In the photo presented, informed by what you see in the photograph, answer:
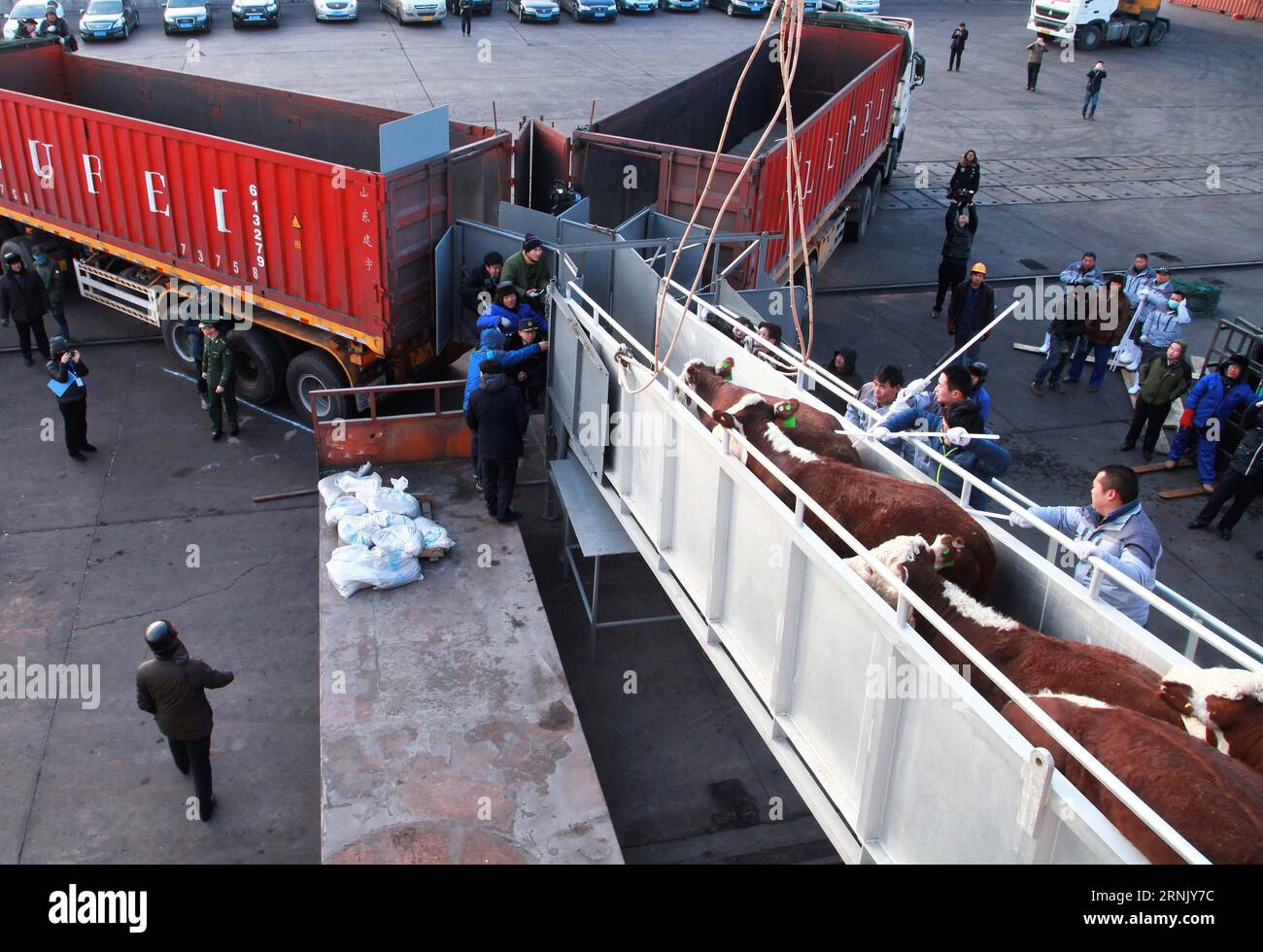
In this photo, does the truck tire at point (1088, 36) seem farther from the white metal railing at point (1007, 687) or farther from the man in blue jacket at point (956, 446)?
the white metal railing at point (1007, 687)

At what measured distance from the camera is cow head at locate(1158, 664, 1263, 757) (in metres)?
3.67

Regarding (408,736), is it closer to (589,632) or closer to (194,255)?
(589,632)

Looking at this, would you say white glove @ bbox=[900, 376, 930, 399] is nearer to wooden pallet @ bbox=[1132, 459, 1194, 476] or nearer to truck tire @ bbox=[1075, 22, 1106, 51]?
wooden pallet @ bbox=[1132, 459, 1194, 476]

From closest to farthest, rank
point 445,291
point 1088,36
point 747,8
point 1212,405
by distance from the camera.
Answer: point 445,291
point 1212,405
point 1088,36
point 747,8

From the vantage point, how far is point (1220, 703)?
12.1ft

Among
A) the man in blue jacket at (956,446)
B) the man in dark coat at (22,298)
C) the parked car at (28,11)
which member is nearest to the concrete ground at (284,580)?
the man in dark coat at (22,298)

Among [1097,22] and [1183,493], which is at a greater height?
[1097,22]

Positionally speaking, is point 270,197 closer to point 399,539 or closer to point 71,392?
point 71,392

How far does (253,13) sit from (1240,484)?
28.5 metres

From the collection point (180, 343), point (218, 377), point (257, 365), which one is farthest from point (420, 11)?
point (218, 377)

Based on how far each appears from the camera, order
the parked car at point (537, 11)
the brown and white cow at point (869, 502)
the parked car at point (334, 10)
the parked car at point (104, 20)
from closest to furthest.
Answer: the brown and white cow at point (869, 502)
the parked car at point (104, 20)
the parked car at point (334, 10)
the parked car at point (537, 11)

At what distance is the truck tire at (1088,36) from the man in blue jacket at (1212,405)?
86.2 ft

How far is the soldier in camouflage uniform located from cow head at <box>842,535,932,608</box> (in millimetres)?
8053

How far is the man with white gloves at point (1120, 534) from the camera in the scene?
5.03 metres
